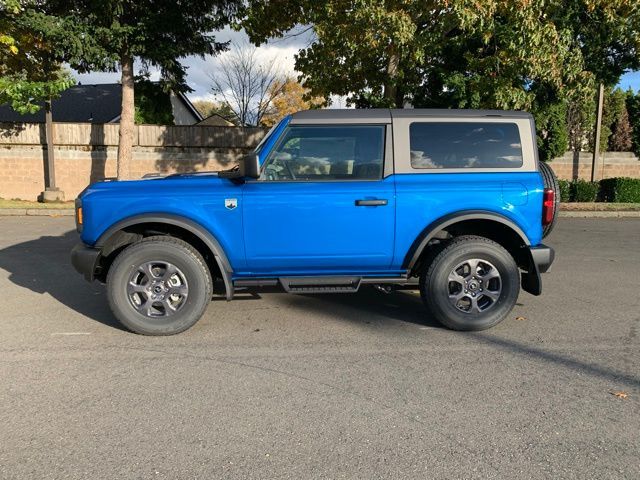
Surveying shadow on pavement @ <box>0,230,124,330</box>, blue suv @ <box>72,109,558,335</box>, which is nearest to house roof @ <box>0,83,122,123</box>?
shadow on pavement @ <box>0,230,124,330</box>

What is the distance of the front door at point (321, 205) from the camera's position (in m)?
4.30

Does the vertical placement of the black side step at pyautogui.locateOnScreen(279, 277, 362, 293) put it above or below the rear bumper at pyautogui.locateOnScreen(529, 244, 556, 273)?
below

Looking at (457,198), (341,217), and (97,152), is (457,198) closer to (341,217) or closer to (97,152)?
(341,217)

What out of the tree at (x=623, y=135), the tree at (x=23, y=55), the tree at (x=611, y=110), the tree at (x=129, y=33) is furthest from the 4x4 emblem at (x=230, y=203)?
the tree at (x=623, y=135)

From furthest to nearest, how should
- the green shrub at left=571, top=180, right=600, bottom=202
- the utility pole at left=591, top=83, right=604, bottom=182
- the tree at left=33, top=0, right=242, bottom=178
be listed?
the utility pole at left=591, top=83, right=604, bottom=182 → the green shrub at left=571, top=180, right=600, bottom=202 → the tree at left=33, top=0, right=242, bottom=178

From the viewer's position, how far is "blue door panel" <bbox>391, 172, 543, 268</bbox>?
4352 mm

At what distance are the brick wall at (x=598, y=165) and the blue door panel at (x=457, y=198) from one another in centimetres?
1423

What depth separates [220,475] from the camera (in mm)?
2441

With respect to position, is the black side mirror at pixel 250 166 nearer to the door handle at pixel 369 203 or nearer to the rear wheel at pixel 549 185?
the door handle at pixel 369 203

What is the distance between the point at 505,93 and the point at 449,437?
10186 mm

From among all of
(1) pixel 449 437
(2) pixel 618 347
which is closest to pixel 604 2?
(2) pixel 618 347

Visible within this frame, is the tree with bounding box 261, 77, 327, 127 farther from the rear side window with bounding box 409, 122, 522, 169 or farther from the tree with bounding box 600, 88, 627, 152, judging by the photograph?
the rear side window with bounding box 409, 122, 522, 169

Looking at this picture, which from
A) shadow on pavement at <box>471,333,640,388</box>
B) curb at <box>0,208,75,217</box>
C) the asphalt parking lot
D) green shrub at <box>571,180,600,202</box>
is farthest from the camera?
green shrub at <box>571,180,600,202</box>

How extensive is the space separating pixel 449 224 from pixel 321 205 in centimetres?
114
